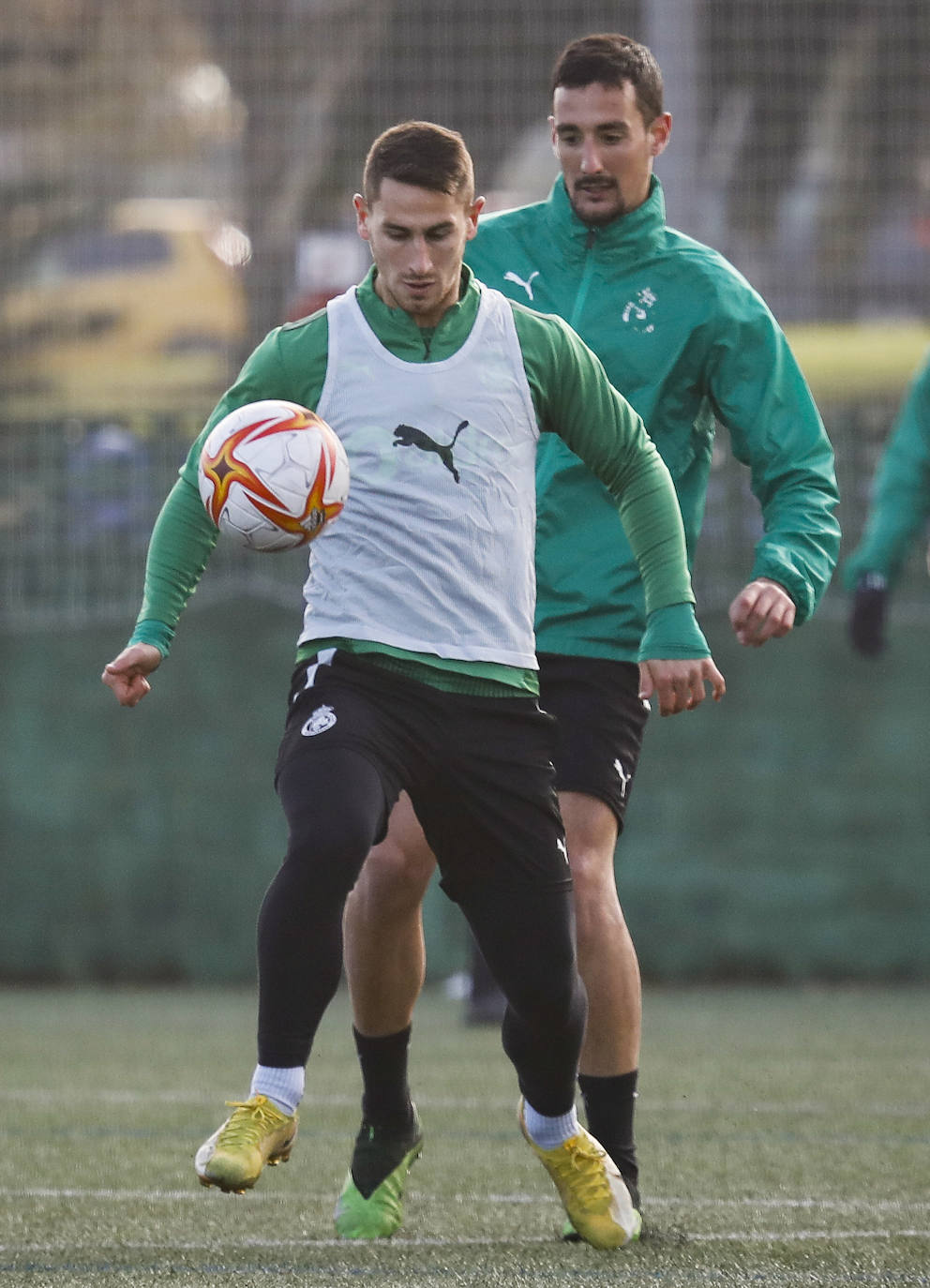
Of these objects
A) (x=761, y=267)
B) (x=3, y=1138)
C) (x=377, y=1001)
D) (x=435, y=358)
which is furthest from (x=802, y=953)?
(x=435, y=358)

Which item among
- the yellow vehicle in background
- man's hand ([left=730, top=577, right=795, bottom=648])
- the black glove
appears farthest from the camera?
the yellow vehicle in background

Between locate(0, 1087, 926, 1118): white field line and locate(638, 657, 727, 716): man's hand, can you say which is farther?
locate(0, 1087, 926, 1118): white field line

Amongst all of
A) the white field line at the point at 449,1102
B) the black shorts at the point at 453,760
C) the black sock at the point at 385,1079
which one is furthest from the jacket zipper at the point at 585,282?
the white field line at the point at 449,1102

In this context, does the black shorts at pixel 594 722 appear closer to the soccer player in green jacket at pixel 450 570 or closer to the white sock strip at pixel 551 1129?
the soccer player in green jacket at pixel 450 570

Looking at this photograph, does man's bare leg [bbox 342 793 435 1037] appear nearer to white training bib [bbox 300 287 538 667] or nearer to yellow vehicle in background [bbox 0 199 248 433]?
white training bib [bbox 300 287 538 667]

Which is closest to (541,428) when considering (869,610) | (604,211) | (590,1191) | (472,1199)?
(604,211)

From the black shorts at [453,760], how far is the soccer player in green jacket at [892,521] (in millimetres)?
3584

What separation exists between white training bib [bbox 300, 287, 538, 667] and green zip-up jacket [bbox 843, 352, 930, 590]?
3598 mm

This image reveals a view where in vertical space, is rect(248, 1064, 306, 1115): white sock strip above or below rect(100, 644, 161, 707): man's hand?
below

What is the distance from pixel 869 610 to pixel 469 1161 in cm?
260

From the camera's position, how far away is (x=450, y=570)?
4367 mm

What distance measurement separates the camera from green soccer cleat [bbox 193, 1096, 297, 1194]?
12.7ft

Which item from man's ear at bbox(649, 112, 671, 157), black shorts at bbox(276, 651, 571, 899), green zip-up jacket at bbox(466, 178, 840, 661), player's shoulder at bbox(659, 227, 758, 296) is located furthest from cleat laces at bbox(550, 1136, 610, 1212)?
man's ear at bbox(649, 112, 671, 157)

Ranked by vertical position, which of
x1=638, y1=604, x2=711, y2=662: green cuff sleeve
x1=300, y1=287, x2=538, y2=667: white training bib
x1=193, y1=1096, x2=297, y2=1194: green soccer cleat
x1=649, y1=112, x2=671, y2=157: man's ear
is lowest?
x1=193, y1=1096, x2=297, y2=1194: green soccer cleat
